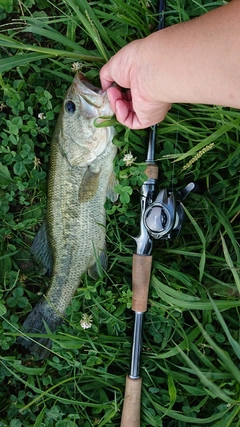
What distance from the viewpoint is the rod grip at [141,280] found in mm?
2391

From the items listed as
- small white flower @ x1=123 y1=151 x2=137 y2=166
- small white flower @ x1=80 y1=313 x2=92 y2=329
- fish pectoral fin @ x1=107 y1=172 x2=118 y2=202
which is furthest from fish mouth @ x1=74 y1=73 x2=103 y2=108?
small white flower @ x1=80 y1=313 x2=92 y2=329

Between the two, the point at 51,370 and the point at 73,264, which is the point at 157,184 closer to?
the point at 73,264

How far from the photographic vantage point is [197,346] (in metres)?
2.50

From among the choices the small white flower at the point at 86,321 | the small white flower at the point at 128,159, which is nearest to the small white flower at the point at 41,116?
the small white flower at the point at 128,159

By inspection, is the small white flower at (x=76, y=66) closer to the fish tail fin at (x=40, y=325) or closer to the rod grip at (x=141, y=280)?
the rod grip at (x=141, y=280)

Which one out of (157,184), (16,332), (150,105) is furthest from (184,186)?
(16,332)

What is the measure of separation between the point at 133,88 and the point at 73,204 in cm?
81

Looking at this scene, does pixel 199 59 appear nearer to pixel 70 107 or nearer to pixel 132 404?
pixel 70 107

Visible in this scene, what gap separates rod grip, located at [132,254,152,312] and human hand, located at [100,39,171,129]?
702 millimetres

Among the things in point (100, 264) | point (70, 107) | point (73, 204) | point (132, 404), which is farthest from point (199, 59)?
point (132, 404)

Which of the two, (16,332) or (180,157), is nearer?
A: (180,157)

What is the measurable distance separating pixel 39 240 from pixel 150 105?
1.12 meters

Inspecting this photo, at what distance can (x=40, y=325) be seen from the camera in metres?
2.68

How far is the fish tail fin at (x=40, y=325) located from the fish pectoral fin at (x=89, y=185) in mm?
681
